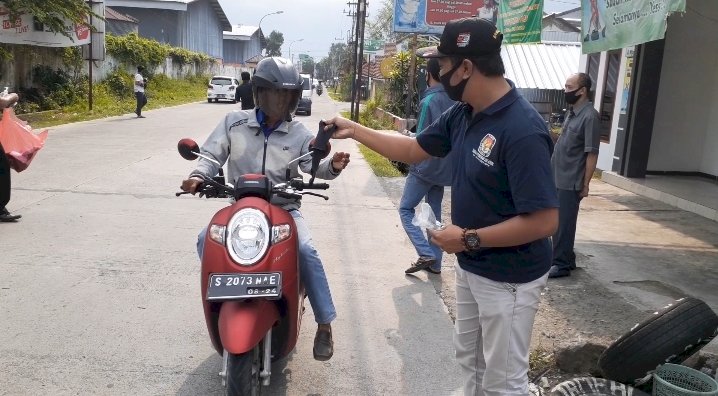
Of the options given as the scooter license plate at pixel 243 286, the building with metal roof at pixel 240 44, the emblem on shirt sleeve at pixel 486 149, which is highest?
the building with metal roof at pixel 240 44

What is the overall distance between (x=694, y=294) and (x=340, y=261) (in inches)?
120

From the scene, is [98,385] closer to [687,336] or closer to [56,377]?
[56,377]

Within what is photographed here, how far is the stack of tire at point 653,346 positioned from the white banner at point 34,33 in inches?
751

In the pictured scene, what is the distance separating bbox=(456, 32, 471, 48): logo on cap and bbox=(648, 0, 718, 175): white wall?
31.7 ft

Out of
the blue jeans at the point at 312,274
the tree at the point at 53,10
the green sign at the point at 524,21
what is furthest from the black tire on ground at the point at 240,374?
the tree at the point at 53,10

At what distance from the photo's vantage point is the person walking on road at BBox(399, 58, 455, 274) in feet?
17.4

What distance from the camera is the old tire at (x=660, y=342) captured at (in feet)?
10.2

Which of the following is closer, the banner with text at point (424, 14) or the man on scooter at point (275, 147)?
the man on scooter at point (275, 147)

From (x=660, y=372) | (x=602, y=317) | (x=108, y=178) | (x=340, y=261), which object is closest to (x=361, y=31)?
(x=108, y=178)

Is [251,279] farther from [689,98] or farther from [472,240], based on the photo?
[689,98]

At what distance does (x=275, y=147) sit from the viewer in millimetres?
3643

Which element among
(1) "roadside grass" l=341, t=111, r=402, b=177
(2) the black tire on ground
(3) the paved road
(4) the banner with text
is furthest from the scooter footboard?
(4) the banner with text

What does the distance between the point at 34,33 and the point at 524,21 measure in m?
15.9

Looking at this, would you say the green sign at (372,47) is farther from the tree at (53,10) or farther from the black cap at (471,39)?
the black cap at (471,39)
